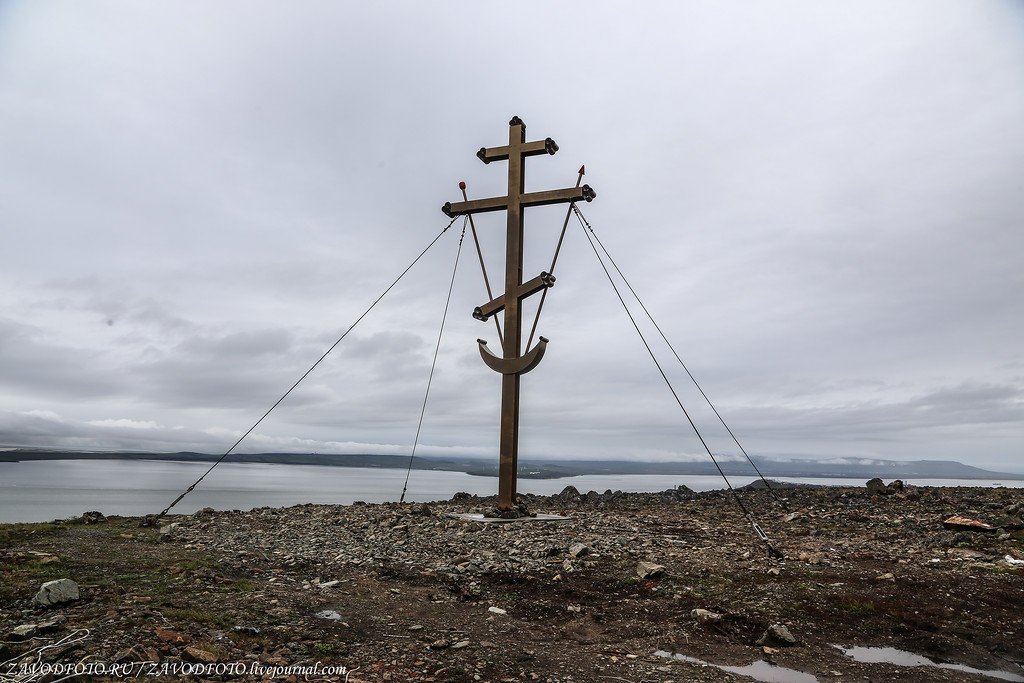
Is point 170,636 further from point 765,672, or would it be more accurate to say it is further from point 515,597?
point 765,672

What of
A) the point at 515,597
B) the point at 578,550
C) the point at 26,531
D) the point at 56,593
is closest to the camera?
the point at 56,593

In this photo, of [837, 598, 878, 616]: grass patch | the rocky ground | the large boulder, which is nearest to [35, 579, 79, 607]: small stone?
the rocky ground

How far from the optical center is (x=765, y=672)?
19.9ft

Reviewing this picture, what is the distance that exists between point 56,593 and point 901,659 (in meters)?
9.36

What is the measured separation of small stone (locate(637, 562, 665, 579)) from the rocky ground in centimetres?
4

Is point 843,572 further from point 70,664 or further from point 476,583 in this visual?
point 70,664

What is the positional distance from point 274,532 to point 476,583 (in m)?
5.07

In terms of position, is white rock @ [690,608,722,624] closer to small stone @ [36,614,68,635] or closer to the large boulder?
small stone @ [36,614,68,635]

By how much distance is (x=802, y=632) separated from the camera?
7.06 metres

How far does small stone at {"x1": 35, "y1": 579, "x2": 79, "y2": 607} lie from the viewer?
672cm

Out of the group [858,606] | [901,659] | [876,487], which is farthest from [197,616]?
[876,487]

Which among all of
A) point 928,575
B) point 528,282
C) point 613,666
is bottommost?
point 613,666

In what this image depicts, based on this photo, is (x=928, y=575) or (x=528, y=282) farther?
(x=528, y=282)

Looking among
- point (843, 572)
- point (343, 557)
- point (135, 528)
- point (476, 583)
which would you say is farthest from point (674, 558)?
point (135, 528)
